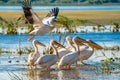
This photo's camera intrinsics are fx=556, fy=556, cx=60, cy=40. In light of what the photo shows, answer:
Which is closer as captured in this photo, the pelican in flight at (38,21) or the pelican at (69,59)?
the pelican at (69,59)

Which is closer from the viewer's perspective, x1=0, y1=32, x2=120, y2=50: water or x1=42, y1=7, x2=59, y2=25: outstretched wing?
x1=42, y1=7, x2=59, y2=25: outstretched wing

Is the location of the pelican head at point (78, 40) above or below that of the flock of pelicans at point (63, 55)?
above

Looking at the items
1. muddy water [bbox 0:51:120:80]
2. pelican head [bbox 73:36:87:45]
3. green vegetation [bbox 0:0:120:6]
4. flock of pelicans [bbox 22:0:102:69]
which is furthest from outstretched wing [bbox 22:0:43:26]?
green vegetation [bbox 0:0:120:6]

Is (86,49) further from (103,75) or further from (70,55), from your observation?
(103,75)

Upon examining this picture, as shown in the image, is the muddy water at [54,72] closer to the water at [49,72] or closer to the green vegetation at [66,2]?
the water at [49,72]

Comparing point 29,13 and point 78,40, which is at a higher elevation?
point 29,13

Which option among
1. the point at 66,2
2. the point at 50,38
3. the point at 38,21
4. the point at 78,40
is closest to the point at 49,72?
the point at 78,40

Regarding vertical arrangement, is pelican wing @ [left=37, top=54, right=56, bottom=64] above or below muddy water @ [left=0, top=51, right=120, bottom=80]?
above

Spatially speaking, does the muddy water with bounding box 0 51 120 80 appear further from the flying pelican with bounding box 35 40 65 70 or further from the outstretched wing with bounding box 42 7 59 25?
the outstretched wing with bounding box 42 7 59 25

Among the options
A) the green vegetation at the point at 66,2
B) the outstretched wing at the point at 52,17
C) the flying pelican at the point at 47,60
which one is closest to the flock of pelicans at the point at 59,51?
the flying pelican at the point at 47,60

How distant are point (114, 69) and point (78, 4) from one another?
8124cm

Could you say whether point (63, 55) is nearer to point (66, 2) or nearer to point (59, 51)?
point (59, 51)

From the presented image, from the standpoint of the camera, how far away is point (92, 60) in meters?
14.7

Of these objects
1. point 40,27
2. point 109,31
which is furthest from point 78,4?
point 40,27
